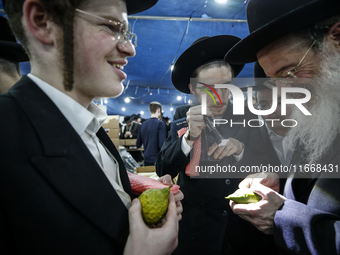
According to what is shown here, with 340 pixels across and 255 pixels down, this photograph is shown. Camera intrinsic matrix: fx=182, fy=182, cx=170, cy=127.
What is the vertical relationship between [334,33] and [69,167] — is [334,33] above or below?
above

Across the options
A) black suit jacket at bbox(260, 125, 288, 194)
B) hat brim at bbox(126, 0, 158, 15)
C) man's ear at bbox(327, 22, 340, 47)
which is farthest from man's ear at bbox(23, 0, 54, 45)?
black suit jacket at bbox(260, 125, 288, 194)

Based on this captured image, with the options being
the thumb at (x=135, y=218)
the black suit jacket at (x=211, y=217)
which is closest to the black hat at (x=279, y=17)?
the black suit jacket at (x=211, y=217)

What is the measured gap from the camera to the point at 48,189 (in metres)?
0.66

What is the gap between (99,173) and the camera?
0.79m

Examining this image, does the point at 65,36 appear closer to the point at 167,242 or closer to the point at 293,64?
the point at 167,242

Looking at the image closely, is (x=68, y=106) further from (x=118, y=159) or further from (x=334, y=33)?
(x=334, y=33)

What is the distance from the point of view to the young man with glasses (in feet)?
2.10

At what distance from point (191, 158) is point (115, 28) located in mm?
1310

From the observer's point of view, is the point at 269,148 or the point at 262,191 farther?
the point at 269,148

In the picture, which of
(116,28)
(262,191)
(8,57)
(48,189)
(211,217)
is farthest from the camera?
(211,217)

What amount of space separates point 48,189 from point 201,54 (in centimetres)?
199

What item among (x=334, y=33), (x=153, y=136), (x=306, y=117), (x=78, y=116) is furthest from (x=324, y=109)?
(x=153, y=136)

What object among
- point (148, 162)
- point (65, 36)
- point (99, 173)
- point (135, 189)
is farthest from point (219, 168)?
point (148, 162)

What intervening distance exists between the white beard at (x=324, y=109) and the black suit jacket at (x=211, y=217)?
27.9 inches
